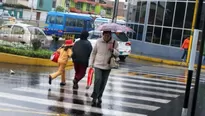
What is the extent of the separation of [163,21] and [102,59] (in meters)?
20.4

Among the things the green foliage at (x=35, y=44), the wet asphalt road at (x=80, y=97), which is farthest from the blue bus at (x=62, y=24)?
the wet asphalt road at (x=80, y=97)

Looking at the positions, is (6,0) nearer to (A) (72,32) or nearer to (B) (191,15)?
(A) (72,32)

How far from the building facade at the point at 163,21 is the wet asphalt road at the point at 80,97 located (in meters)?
13.9

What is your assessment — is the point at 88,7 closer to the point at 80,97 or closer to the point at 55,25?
the point at 55,25

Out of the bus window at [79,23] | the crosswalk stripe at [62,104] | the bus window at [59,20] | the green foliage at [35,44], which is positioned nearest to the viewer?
the crosswalk stripe at [62,104]

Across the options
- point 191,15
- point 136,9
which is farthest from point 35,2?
point 191,15

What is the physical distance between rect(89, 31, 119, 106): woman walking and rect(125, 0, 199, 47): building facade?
61.0ft

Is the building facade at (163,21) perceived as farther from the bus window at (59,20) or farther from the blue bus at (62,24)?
the bus window at (59,20)

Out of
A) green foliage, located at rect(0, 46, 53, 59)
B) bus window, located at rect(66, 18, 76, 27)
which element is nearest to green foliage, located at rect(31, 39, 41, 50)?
green foliage, located at rect(0, 46, 53, 59)

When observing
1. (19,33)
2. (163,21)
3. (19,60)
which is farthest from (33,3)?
(19,60)

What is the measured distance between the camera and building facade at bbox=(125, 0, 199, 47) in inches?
1066

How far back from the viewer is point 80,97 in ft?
32.0

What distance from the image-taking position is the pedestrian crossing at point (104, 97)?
8422 mm

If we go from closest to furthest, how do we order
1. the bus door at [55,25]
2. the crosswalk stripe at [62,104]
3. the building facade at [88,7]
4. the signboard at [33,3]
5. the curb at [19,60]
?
the crosswalk stripe at [62,104], the curb at [19,60], the bus door at [55,25], the signboard at [33,3], the building facade at [88,7]
